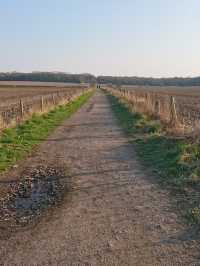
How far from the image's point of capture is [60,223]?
720cm

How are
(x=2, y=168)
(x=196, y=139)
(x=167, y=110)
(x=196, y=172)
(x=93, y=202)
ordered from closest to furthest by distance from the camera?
(x=93, y=202) → (x=196, y=172) → (x=2, y=168) → (x=196, y=139) → (x=167, y=110)

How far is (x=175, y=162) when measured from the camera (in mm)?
11656

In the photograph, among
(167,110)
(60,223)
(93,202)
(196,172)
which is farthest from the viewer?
(167,110)

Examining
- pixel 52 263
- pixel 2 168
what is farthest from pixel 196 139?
pixel 52 263

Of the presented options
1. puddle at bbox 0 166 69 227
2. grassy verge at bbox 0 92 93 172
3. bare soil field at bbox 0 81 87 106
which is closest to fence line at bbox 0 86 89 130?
grassy verge at bbox 0 92 93 172

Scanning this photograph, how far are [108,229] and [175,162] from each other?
5163mm

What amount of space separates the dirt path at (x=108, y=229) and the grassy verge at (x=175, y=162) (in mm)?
327

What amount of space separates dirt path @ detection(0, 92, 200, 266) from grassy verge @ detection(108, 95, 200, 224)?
327 millimetres

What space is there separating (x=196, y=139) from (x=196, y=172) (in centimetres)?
374

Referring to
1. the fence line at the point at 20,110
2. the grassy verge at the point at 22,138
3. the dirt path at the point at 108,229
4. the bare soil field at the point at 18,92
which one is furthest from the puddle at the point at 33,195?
the bare soil field at the point at 18,92

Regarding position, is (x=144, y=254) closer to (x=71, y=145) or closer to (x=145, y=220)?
(x=145, y=220)

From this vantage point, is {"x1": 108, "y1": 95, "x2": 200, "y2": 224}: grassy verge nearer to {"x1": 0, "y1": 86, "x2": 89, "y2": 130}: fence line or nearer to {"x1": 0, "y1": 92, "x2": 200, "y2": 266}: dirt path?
{"x1": 0, "y1": 92, "x2": 200, "y2": 266}: dirt path

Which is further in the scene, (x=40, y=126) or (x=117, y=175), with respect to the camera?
(x=40, y=126)

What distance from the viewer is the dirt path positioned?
5727 millimetres
